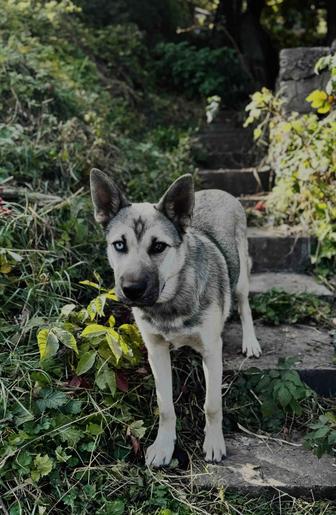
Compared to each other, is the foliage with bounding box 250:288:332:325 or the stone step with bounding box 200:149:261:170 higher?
the stone step with bounding box 200:149:261:170

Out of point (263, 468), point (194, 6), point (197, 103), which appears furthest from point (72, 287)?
point (194, 6)

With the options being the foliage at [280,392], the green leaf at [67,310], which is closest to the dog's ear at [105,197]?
the green leaf at [67,310]

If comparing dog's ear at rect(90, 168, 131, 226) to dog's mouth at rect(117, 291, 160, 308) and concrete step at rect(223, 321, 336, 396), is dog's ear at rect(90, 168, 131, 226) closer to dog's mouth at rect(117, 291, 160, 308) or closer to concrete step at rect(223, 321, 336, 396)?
dog's mouth at rect(117, 291, 160, 308)

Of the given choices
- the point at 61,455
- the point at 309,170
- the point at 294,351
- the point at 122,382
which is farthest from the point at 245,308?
the point at 61,455

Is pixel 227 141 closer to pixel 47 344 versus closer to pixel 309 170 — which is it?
pixel 309 170

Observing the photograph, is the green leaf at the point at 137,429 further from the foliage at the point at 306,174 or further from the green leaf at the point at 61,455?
the foliage at the point at 306,174

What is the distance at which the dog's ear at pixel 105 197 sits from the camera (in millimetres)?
3049

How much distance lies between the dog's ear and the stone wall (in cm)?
384

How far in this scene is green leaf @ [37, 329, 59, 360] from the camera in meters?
3.19

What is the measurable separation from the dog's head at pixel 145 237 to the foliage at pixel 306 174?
2.34 m

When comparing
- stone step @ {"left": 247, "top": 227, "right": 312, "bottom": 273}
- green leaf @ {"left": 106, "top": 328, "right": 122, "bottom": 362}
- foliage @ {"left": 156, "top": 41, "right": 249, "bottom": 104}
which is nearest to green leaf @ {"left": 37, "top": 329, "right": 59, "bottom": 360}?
green leaf @ {"left": 106, "top": 328, "right": 122, "bottom": 362}

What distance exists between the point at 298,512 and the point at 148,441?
983 mm

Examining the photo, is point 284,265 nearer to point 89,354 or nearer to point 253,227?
point 253,227

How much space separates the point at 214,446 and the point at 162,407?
39 cm
